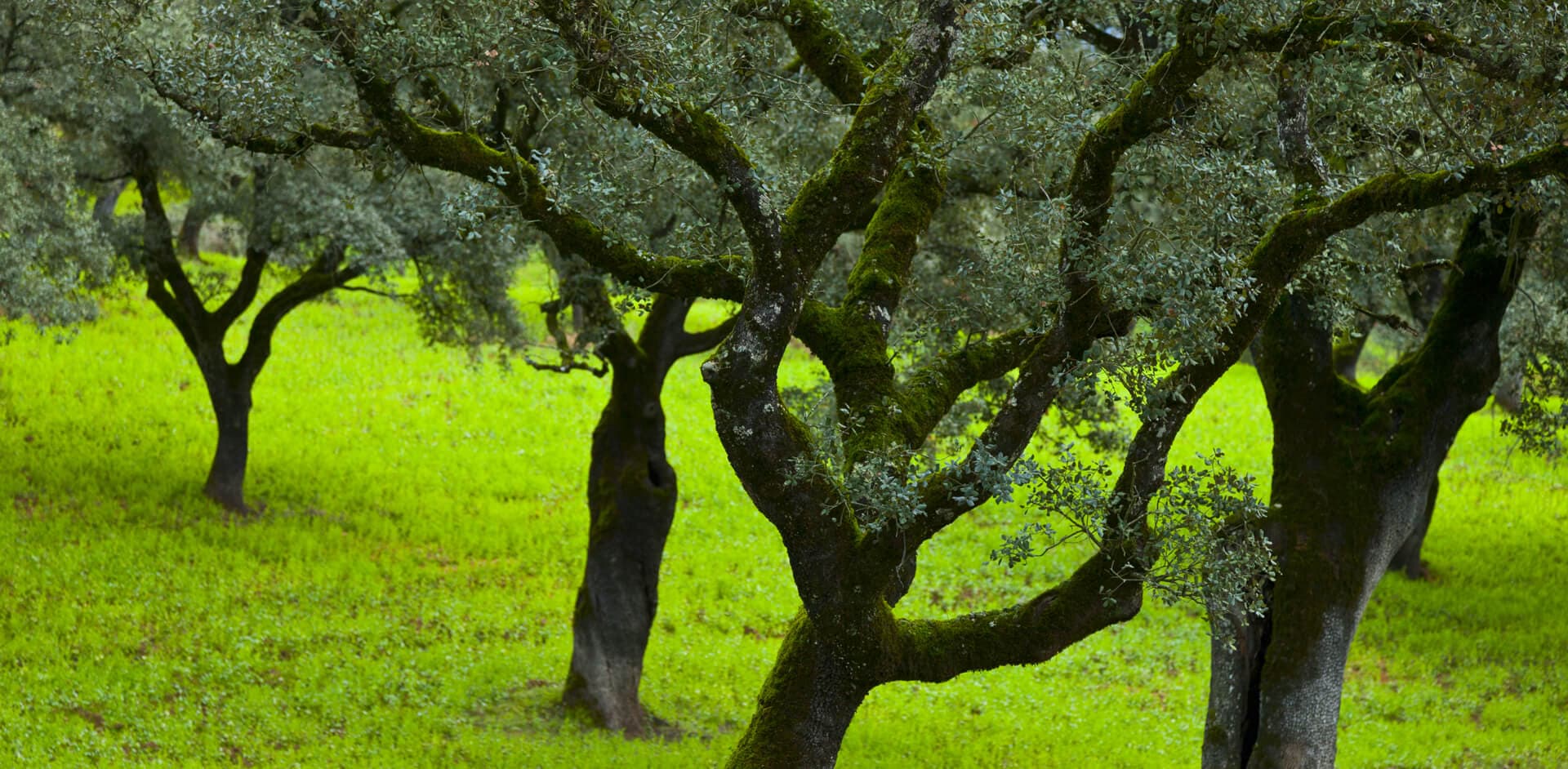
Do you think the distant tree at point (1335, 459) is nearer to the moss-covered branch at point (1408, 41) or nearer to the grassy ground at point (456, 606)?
the moss-covered branch at point (1408, 41)

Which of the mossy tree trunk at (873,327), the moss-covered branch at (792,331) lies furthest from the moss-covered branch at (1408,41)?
the moss-covered branch at (792,331)

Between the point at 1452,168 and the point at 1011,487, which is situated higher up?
the point at 1452,168

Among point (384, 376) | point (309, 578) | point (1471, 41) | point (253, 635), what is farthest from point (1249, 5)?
point (384, 376)

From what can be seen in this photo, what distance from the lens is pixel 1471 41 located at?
8391mm

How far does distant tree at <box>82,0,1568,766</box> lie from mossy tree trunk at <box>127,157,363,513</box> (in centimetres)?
1097

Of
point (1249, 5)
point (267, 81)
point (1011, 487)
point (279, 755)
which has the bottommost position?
point (279, 755)

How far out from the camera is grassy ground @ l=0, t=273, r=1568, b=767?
53.5 feet

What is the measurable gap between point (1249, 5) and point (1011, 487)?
3.45 metres

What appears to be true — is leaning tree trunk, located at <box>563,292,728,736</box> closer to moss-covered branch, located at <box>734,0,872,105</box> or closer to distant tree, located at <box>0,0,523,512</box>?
distant tree, located at <box>0,0,523,512</box>

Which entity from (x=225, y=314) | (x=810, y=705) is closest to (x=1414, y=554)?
(x=810, y=705)

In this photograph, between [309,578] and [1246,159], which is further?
[309,578]

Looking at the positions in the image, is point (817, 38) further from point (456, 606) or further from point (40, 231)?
point (456, 606)

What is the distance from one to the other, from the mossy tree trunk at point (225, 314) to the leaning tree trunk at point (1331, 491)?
14489 millimetres

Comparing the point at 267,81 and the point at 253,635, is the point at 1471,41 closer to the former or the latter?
the point at 267,81
